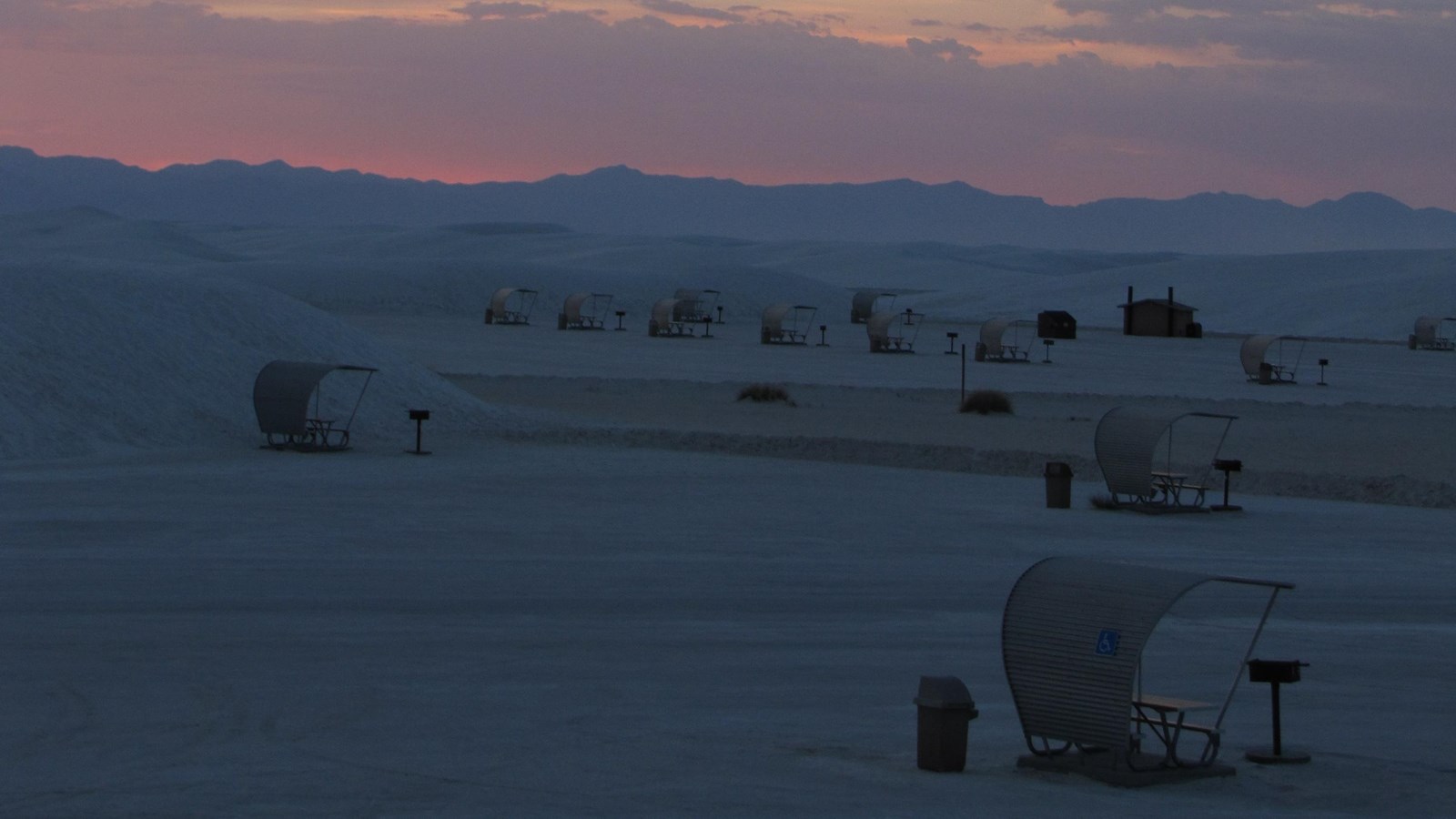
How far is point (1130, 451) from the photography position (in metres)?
21.2

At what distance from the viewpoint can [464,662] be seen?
37.5ft

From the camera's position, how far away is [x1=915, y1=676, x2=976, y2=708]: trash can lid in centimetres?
860

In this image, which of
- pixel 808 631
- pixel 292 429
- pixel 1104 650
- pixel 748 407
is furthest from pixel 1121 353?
pixel 1104 650

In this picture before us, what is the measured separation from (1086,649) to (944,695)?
698mm

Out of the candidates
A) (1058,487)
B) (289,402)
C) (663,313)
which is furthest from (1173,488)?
(663,313)

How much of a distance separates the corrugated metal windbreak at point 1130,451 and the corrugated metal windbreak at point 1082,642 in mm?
12639

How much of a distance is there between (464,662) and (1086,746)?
13.9 ft

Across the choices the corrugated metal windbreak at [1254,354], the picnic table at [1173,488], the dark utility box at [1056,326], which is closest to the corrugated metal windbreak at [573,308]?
the dark utility box at [1056,326]

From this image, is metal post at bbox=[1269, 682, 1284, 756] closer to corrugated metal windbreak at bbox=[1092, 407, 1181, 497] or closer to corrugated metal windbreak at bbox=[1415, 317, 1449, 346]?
corrugated metal windbreak at bbox=[1092, 407, 1181, 497]

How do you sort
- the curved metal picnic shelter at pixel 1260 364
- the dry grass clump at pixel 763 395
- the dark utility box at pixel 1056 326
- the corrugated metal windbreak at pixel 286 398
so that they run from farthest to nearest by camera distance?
the dark utility box at pixel 1056 326 < the curved metal picnic shelter at pixel 1260 364 < the dry grass clump at pixel 763 395 < the corrugated metal windbreak at pixel 286 398

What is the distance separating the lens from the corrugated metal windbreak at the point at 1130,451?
21188 millimetres

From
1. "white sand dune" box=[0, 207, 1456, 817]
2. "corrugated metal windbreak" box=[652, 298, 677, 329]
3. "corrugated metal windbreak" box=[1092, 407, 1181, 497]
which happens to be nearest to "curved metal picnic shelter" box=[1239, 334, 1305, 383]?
"white sand dune" box=[0, 207, 1456, 817]

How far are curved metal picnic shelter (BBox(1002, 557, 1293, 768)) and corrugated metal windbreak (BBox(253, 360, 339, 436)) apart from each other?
61.5 ft

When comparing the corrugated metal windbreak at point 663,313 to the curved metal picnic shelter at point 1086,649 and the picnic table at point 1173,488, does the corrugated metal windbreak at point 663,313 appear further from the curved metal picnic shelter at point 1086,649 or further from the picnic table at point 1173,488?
the curved metal picnic shelter at point 1086,649
